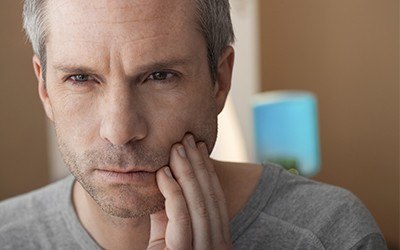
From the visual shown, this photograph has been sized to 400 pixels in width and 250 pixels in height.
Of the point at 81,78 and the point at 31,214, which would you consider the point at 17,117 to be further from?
the point at 81,78

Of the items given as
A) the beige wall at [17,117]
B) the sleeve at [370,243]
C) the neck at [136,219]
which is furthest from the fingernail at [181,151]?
the beige wall at [17,117]

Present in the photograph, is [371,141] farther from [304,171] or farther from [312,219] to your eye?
[312,219]

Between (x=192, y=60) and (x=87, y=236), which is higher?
(x=192, y=60)

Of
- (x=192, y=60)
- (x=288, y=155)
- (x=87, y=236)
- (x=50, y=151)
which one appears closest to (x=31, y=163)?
(x=50, y=151)

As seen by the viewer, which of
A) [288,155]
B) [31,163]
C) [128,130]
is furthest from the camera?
[31,163]

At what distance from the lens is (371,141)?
4.64m

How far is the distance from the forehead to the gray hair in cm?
6

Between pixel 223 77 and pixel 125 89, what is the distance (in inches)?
13.3

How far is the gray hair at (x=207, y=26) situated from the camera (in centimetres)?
155

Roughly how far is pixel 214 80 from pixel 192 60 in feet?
0.41

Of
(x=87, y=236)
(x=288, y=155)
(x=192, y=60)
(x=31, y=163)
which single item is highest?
(x=192, y=60)

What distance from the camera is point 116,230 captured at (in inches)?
67.7

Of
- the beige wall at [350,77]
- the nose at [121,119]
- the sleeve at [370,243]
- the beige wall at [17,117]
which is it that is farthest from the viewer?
the beige wall at [17,117]

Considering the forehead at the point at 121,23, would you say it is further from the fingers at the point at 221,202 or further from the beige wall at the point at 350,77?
the beige wall at the point at 350,77
